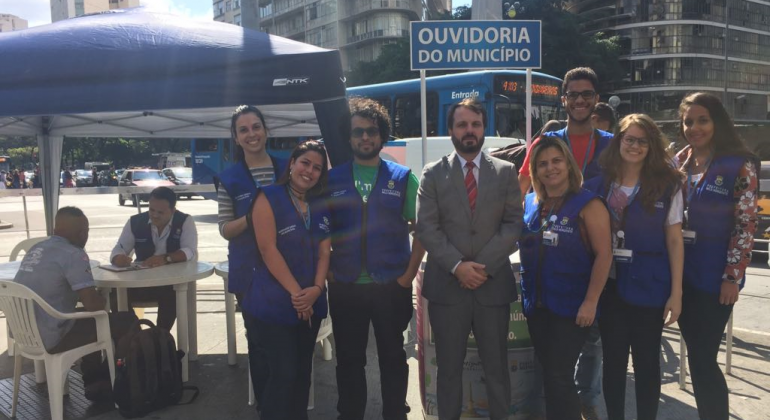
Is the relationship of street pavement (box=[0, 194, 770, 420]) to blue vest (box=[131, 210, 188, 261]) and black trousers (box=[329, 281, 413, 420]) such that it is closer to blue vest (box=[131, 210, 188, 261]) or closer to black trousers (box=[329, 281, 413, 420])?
black trousers (box=[329, 281, 413, 420])

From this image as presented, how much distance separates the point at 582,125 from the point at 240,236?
2.15m

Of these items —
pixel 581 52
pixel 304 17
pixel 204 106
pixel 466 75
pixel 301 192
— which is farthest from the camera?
pixel 304 17

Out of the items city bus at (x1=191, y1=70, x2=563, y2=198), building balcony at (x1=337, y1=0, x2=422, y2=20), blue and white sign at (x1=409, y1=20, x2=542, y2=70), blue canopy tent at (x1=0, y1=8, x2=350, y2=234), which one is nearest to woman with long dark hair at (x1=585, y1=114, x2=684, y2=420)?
blue canopy tent at (x1=0, y1=8, x2=350, y2=234)

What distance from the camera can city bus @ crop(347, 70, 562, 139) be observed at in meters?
11.3

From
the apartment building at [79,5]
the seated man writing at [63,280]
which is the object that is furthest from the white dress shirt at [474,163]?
the apartment building at [79,5]

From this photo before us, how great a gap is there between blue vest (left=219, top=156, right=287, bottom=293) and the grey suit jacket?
106 centimetres

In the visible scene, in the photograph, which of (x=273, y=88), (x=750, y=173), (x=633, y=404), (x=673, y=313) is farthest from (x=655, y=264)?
(x=273, y=88)

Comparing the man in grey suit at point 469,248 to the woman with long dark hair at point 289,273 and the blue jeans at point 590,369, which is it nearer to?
the woman with long dark hair at point 289,273

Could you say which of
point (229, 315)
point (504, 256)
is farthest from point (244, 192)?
point (504, 256)

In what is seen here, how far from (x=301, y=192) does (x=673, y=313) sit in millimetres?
1971

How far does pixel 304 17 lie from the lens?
63.0 m

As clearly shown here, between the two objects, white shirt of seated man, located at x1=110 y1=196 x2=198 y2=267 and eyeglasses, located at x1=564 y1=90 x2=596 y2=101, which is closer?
eyeglasses, located at x1=564 y1=90 x2=596 y2=101

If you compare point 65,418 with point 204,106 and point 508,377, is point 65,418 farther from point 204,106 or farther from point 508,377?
point 508,377

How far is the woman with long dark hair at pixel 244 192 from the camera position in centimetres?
329
